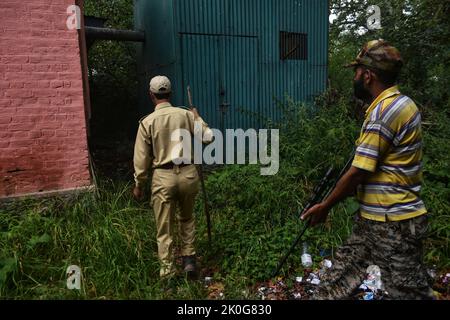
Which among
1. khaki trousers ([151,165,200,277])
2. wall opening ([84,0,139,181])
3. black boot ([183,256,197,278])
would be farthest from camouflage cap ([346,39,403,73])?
wall opening ([84,0,139,181])

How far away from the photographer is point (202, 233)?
13.4 feet

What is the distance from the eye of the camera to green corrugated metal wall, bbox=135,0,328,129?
21.7 ft

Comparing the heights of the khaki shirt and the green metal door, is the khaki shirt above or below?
below

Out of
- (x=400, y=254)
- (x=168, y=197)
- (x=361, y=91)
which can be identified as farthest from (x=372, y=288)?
(x=168, y=197)

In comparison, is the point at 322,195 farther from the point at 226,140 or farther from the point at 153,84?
the point at 226,140

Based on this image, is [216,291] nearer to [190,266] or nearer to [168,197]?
[190,266]

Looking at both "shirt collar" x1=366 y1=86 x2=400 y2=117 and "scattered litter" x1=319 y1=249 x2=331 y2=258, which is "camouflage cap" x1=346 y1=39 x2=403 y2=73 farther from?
"scattered litter" x1=319 y1=249 x2=331 y2=258

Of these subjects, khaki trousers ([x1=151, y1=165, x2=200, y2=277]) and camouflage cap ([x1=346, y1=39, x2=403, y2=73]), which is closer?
camouflage cap ([x1=346, y1=39, x2=403, y2=73])

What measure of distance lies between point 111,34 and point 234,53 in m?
2.63

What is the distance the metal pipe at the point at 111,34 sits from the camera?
6918 mm

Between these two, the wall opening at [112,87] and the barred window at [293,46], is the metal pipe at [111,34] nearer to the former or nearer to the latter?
the wall opening at [112,87]

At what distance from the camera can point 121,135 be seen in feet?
29.6

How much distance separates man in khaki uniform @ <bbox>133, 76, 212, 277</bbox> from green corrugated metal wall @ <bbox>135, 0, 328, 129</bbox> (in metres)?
3.38

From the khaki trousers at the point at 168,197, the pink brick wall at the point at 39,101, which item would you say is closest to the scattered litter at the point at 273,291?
the khaki trousers at the point at 168,197
